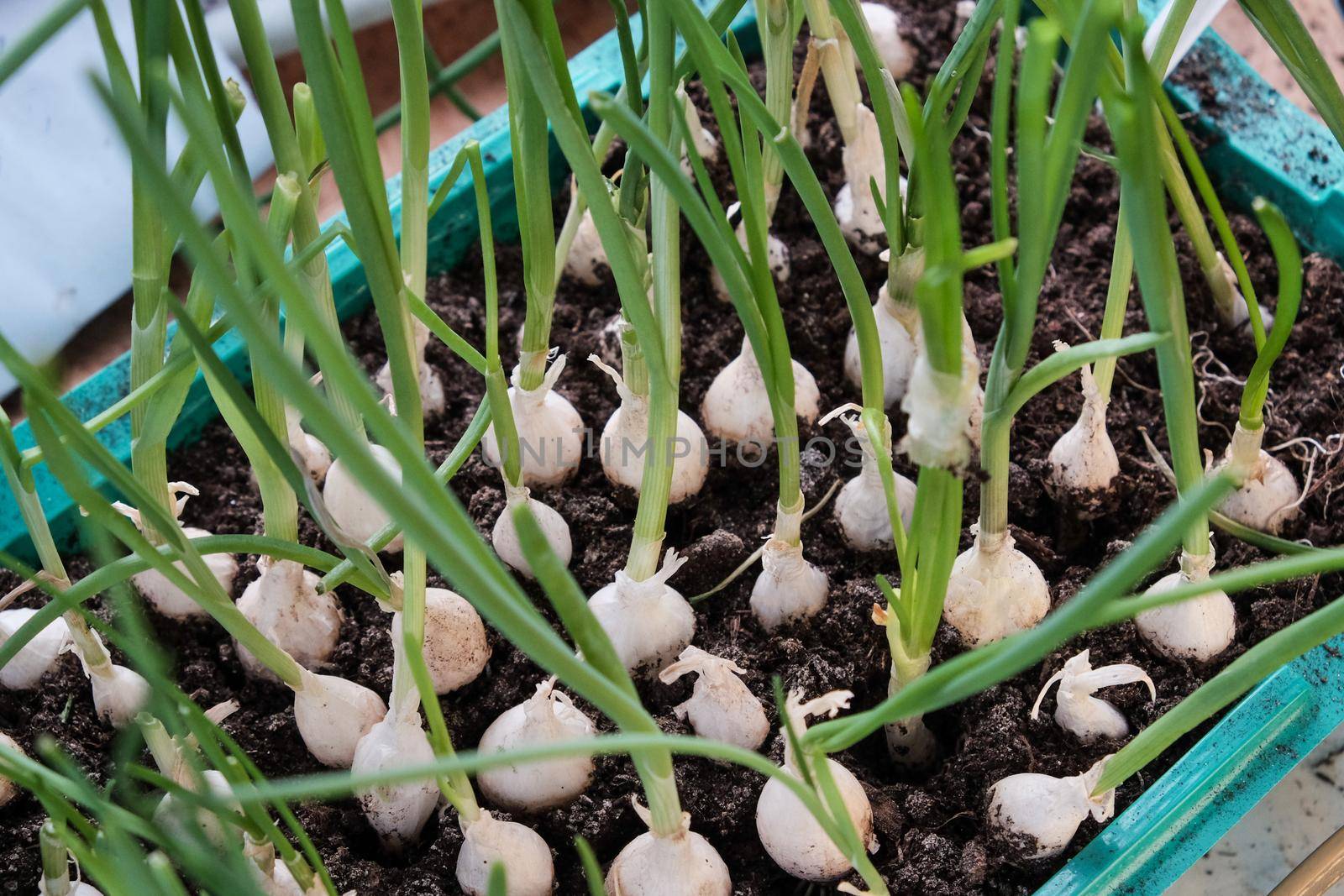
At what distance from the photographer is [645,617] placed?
53 centimetres

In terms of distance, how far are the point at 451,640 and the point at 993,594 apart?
0.23 m

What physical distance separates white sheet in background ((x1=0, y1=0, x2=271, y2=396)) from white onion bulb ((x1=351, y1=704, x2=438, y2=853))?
524mm

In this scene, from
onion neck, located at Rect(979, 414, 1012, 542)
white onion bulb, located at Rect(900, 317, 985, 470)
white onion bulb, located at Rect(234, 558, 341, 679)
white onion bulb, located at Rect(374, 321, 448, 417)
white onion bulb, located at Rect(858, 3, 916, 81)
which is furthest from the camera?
white onion bulb, located at Rect(858, 3, 916, 81)

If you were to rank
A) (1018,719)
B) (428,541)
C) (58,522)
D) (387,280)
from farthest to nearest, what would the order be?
(58,522) < (1018,719) < (387,280) < (428,541)

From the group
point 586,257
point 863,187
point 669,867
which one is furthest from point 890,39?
point 669,867

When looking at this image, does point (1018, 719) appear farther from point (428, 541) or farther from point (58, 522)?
point (58, 522)

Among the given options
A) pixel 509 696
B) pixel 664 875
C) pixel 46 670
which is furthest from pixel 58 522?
pixel 664 875

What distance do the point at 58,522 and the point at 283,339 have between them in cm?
17

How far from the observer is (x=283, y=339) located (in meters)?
0.60

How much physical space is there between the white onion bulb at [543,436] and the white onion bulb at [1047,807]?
26 centimetres

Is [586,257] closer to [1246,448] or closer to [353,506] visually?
[353,506]

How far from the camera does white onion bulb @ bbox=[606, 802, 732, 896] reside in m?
0.45

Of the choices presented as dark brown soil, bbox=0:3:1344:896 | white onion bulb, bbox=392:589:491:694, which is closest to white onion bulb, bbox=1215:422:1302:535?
dark brown soil, bbox=0:3:1344:896

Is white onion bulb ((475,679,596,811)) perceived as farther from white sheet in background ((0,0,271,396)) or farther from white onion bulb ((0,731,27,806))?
white sheet in background ((0,0,271,396))
